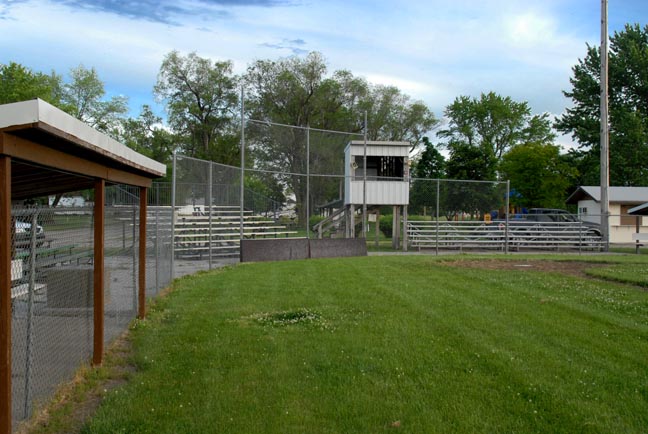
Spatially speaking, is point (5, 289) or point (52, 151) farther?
point (52, 151)

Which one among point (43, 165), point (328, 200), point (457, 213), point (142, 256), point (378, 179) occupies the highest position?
point (378, 179)

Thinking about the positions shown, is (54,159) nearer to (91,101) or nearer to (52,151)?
(52,151)

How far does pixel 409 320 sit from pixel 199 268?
9478 millimetres

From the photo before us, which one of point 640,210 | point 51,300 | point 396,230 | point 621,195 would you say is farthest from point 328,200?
point 621,195

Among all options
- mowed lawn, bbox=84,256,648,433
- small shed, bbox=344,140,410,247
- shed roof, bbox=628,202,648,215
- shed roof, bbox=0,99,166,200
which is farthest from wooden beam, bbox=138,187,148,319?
shed roof, bbox=628,202,648,215

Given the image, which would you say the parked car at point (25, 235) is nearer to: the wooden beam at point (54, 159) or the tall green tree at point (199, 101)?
the wooden beam at point (54, 159)

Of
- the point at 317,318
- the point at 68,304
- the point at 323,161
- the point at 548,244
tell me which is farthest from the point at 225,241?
the point at 548,244

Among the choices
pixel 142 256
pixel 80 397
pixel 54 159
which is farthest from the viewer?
pixel 142 256

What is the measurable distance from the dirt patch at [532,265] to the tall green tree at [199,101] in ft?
140

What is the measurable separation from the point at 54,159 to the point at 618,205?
39027mm

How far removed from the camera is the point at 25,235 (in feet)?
16.9

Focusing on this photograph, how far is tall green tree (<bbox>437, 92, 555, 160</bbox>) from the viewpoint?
2938 inches

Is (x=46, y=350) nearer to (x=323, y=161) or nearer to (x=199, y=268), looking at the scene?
(x=199, y=268)

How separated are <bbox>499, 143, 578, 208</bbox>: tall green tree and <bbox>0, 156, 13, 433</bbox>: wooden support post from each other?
47514 mm
